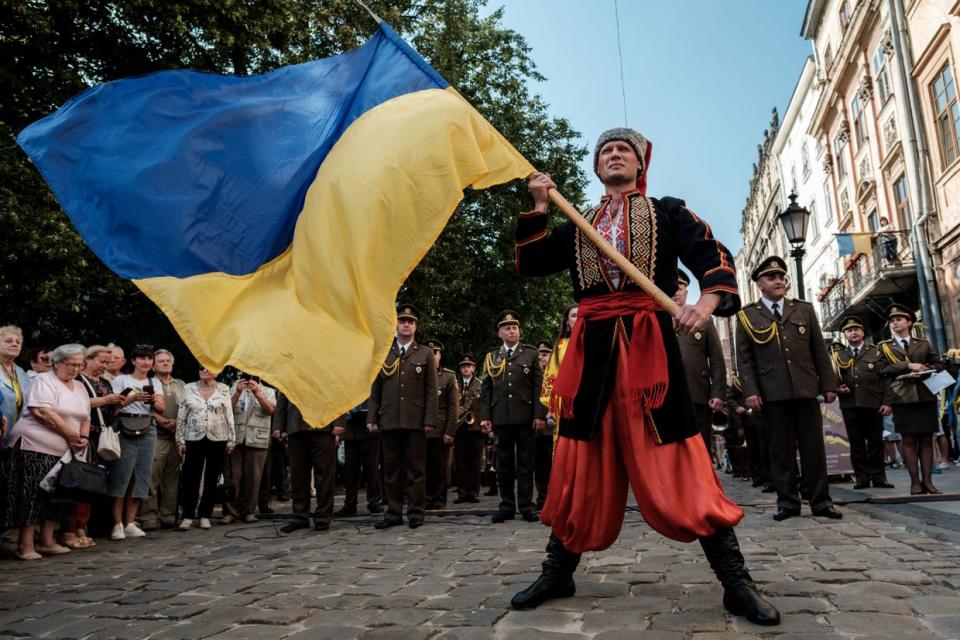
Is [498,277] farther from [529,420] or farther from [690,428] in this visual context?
[690,428]

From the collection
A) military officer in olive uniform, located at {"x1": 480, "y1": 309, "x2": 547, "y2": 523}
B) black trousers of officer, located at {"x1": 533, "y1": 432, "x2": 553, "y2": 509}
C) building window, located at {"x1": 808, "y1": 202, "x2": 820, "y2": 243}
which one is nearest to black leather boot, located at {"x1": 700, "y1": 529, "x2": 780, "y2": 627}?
military officer in olive uniform, located at {"x1": 480, "y1": 309, "x2": 547, "y2": 523}

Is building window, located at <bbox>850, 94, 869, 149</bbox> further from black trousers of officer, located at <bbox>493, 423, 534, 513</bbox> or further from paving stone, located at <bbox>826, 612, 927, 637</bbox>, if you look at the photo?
paving stone, located at <bbox>826, 612, 927, 637</bbox>

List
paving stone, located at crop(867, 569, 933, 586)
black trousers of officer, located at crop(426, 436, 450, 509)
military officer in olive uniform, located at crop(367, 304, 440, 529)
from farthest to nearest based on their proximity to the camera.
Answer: black trousers of officer, located at crop(426, 436, 450, 509) < military officer in olive uniform, located at crop(367, 304, 440, 529) < paving stone, located at crop(867, 569, 933, 586)

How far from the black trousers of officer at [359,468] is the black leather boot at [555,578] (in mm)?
6318

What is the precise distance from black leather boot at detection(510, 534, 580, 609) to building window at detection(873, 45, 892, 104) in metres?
24.8

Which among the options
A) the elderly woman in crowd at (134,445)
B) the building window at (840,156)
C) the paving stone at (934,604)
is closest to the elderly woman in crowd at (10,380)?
the elderly woman in crowd at (134,445)

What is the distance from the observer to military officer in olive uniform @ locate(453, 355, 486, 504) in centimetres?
1202

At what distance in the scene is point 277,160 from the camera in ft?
13.4

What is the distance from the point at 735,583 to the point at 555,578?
0.86 meters

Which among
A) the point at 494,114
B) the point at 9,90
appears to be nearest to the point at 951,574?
the point at 9,90

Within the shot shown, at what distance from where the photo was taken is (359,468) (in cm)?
1065

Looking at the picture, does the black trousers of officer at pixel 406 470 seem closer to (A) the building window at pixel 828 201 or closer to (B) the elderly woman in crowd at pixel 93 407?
(B) the elderly woman in crowd at pixel 93 407

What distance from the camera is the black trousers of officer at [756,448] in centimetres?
1132

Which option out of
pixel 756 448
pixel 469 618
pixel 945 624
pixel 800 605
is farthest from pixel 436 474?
pixel 945 624
